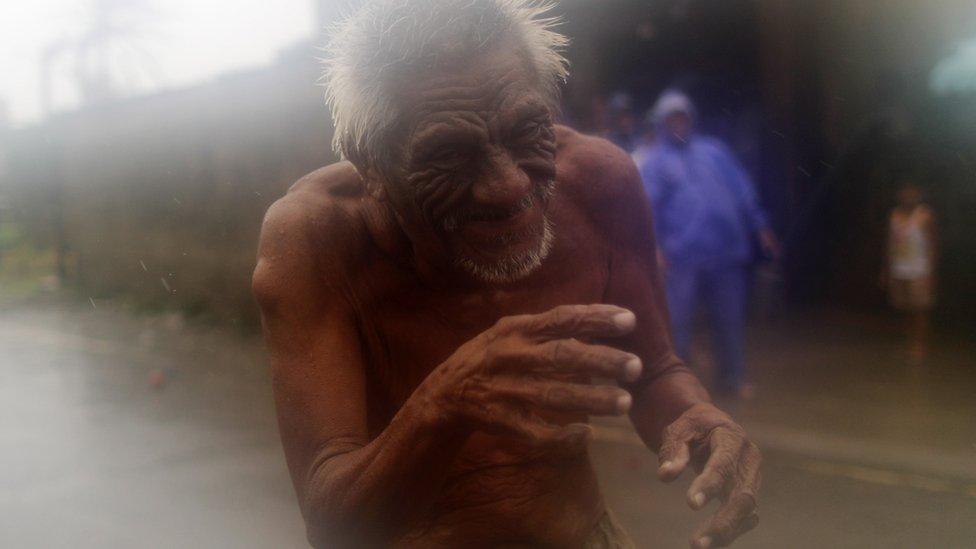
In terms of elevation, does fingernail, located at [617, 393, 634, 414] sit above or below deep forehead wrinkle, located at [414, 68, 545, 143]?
below

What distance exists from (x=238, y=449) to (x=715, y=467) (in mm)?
3289

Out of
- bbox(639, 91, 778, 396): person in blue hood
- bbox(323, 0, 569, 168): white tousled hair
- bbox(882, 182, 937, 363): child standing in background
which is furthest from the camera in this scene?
bbox(882, 182, 937, 363): child standing in background

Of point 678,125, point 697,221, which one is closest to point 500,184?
point 678,125

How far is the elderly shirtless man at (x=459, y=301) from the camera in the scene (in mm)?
1076

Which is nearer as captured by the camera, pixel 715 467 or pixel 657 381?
pixel 715 467

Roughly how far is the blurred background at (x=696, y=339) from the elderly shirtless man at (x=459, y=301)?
15.7 inches

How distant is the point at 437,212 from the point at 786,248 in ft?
20.4

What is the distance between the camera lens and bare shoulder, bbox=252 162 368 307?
1.27 metres

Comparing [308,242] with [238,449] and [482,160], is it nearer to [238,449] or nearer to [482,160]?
[482,160]

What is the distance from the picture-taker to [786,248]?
7004 mm

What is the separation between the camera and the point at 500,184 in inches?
45.5

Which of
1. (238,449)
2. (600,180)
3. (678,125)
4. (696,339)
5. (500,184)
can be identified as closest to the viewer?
(500,184)

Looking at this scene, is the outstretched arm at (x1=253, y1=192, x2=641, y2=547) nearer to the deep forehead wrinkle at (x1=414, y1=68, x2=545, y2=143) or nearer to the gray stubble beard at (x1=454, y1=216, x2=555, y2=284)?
the gray stubble beard at (x1=454, y1=216, x2=555, y2=284)

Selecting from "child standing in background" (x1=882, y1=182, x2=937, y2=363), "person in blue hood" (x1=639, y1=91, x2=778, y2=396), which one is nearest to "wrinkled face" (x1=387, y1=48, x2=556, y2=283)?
"person in blue hood" (x1=639, y1=91, x2=778, y2=396)
